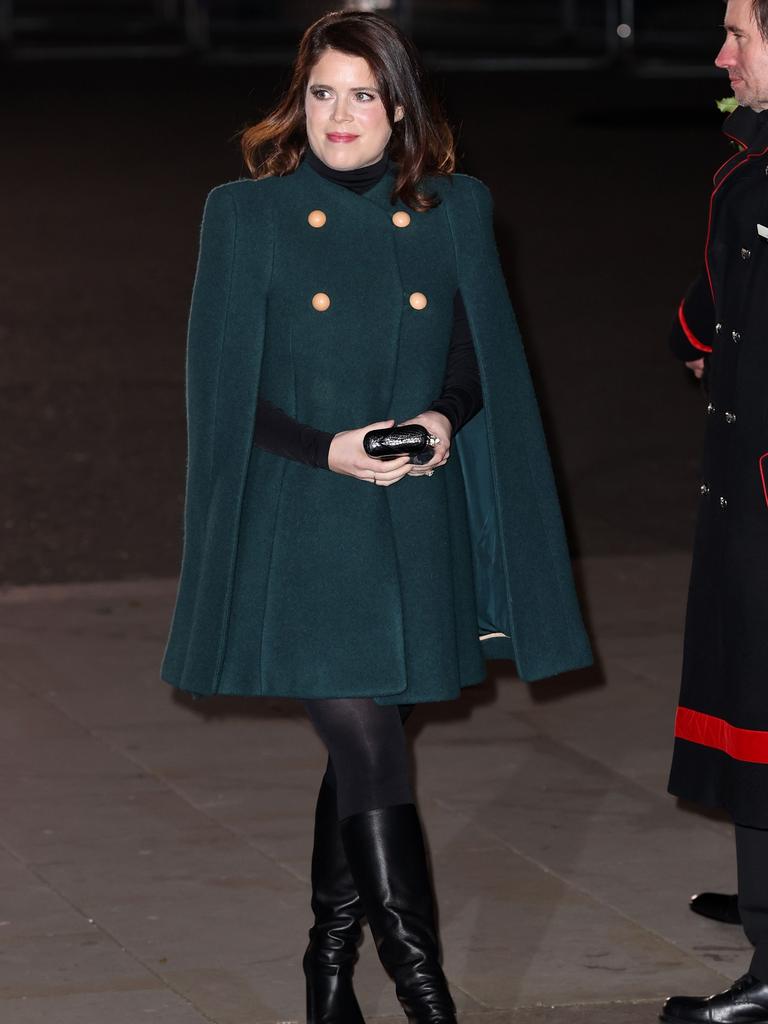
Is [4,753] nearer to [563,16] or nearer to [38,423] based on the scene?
[38,423]

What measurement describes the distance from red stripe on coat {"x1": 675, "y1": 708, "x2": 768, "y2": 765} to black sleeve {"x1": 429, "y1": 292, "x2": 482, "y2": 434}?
0.80m

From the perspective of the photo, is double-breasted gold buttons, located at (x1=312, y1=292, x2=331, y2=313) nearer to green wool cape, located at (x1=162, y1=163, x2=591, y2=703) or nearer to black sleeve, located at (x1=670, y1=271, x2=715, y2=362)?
green wool cape, located at (x1=162, y1=163, x2=591, y2=703)

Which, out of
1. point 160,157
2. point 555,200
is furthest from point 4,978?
point 160,157

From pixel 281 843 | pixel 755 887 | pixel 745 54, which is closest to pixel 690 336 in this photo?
A: pixel 745 54

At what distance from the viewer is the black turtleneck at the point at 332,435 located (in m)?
4.07

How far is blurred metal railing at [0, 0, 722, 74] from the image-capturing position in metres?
26.6

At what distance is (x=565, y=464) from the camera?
984 cm

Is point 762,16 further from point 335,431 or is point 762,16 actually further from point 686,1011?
point 686,1011

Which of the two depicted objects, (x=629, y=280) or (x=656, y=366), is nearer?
(x=656, y=366)

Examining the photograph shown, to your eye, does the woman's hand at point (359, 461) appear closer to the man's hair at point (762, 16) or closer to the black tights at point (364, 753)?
the black tights at point (364, 753)

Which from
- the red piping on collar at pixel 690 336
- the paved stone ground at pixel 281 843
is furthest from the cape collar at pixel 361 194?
the paved stone ground at pixel 281 843

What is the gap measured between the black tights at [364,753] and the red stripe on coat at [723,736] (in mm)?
655

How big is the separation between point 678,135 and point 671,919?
1599 cm

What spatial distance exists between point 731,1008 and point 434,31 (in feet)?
85.6
